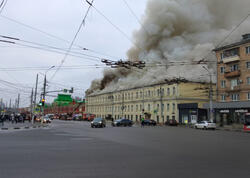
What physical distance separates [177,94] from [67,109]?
266 feet

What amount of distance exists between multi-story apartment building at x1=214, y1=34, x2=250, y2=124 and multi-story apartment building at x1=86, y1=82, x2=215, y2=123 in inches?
185

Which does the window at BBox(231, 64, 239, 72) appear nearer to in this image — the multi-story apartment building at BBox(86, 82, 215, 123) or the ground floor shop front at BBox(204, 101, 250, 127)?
the multi-story apartment building at BBox(86, 82, 215, 123)

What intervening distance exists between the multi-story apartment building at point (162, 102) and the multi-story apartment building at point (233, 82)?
Result: 4.70 meters

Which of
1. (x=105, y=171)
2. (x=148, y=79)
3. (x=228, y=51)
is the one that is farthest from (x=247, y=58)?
(x=105, y=171)

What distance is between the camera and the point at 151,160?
906cm

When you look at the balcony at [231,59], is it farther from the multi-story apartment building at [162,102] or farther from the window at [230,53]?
the multi-story apartment building at [162,102]

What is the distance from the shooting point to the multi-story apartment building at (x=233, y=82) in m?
45.9

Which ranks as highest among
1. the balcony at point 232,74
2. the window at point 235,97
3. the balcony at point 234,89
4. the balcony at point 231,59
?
the balcony at point 231,59

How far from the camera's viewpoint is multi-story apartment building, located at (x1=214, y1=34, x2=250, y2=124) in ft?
151

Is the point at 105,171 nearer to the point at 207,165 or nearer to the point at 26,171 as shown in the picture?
the point at 26,171

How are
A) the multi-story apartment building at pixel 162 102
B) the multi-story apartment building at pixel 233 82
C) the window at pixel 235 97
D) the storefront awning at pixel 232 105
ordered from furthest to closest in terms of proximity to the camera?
the multi-story apartment building at pixel 162 102, the window at pixel 235 97, the multi-story apartment building at pixel 233 82, the storefront awning at pixel 232 105

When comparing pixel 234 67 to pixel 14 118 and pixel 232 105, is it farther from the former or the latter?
pixel 14 118

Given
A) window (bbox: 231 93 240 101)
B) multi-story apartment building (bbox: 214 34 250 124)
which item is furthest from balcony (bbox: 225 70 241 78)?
window (bbox: 231 93 240 101)

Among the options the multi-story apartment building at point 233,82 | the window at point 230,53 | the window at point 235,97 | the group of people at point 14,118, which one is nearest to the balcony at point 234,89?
the multi-story apartment building at point 233,82
